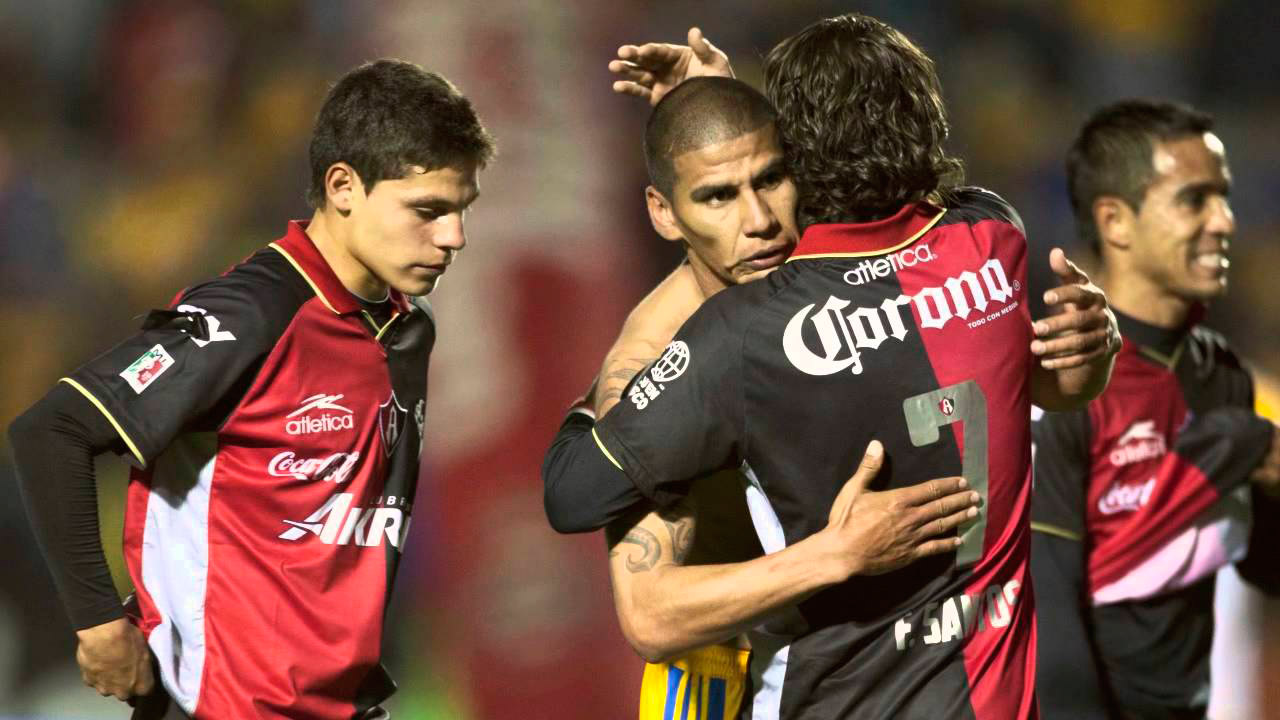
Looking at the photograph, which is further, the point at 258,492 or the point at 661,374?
the point at 258,492

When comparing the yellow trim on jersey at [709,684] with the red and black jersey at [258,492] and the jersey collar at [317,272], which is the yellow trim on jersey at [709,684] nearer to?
the red and black jersey at [258,492]

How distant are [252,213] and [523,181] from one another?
4.84ft

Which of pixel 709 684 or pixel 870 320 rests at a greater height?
pixel 870 320

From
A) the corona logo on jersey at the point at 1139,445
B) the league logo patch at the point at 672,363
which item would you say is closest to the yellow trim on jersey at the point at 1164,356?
the corona logo on jersey at the point at 1139,445

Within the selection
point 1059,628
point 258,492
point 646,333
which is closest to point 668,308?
point 646,333

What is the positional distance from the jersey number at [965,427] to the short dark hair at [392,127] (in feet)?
3.53

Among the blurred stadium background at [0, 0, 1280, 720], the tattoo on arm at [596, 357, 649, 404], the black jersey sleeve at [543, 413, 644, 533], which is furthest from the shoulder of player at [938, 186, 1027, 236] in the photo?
the blurred stadium background at [0, 0, 1280, 720]

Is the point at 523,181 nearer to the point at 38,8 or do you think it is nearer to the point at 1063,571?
the point at 38,8

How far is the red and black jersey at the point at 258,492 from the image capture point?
2.55 metres

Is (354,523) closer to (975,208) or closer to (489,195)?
(975,208)

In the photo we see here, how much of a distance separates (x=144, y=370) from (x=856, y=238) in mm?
1295

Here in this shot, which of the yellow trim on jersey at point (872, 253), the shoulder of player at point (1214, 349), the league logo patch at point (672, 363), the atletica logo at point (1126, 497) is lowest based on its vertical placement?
the atletica logo at point (1126, 497)

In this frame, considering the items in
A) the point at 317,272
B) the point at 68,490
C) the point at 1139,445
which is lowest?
the point at 1139,445

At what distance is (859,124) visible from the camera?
7.93 ft
